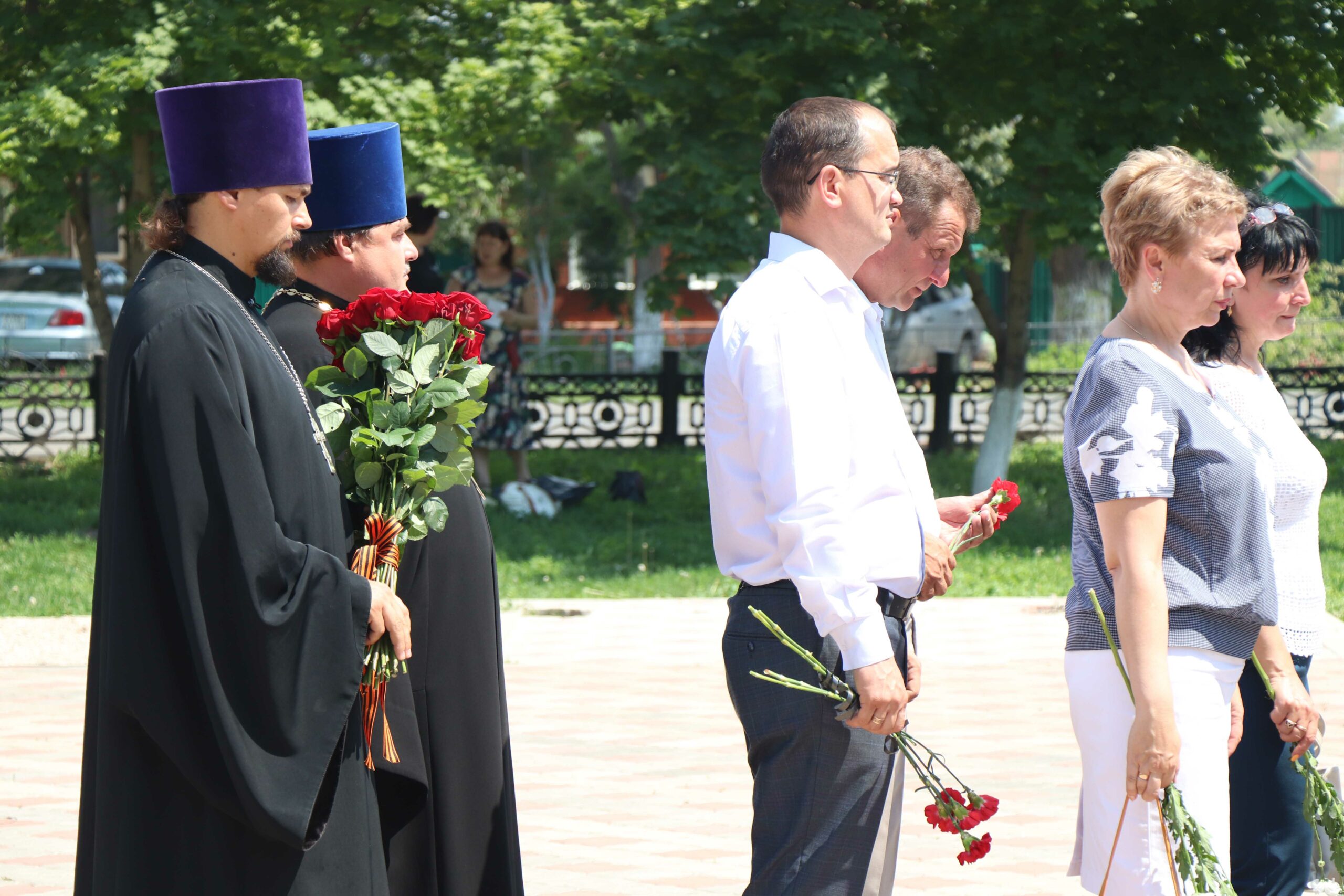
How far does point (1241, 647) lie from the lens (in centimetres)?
304

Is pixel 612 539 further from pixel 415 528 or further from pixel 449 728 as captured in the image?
pixel 415 528

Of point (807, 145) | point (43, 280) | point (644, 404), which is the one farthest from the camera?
point (43, 280)

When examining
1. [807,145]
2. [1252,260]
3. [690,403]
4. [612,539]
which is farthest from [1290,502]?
[690,403]

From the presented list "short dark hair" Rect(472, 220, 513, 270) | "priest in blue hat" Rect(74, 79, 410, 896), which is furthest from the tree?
"priest in blue hat" Rect(74, 79, 410, 896)

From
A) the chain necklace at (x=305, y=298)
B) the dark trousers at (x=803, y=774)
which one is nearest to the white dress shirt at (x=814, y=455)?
the dark trousers at (x=803, y=774)

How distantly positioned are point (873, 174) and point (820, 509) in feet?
2.29

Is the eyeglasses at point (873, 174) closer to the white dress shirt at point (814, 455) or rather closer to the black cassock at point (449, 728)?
the white dress shirt at point (814, 455)

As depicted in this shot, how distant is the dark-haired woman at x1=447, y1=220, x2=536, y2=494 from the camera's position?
35.0 feet

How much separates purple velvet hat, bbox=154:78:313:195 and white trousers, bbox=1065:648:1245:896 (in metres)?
Answer: 1.88

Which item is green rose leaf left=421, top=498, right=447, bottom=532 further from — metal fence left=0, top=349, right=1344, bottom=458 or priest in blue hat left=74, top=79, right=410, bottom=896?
metal fence left=0, top=349, right=1344, bottom=458

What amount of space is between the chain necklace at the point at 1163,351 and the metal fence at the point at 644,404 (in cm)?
1038

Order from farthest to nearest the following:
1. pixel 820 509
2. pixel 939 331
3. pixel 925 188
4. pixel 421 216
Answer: pixel 939 331 < pixel 421 216 < pixel 925 188 < pixel 820 509

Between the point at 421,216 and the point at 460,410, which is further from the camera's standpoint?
the point at 421,216

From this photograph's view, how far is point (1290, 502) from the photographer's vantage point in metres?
3.40
